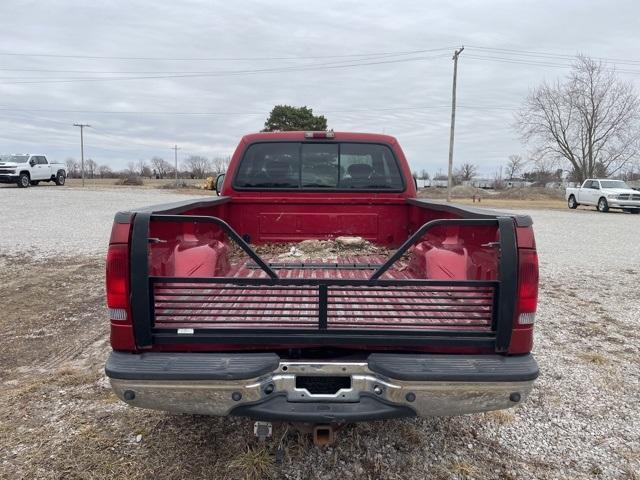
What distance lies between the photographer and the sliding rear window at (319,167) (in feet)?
15.2

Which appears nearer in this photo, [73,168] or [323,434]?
[323,434]

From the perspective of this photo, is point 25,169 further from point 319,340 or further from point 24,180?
point 319,340

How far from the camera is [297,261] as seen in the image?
13.1 ft

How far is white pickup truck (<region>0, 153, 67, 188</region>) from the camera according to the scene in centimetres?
3011

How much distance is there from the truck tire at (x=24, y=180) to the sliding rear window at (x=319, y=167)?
1280 inches

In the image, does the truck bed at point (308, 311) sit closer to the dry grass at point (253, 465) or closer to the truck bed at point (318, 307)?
the truck bed at point (318, 307)

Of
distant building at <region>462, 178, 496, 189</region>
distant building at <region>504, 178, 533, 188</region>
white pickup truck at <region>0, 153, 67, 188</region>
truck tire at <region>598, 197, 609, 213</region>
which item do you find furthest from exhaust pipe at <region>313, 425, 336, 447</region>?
distant building at <region>462, 178, 496, 189</region>

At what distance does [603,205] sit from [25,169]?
3612 cm

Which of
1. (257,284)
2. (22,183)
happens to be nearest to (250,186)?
(257,284)

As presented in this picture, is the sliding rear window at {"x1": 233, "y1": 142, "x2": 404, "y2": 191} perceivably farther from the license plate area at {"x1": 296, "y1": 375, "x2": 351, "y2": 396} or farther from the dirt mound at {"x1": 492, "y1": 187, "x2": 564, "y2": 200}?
the dirt mound at {"x1": 492, "y1": 187, "x2": 564, "y2": 200}

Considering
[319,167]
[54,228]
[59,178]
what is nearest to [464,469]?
[319,167]

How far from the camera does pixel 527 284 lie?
7.13 feet

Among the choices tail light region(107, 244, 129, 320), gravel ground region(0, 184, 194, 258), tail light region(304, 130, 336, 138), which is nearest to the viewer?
tail light region(107, 244, 129, 320)

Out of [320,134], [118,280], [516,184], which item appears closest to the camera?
[118,280]
